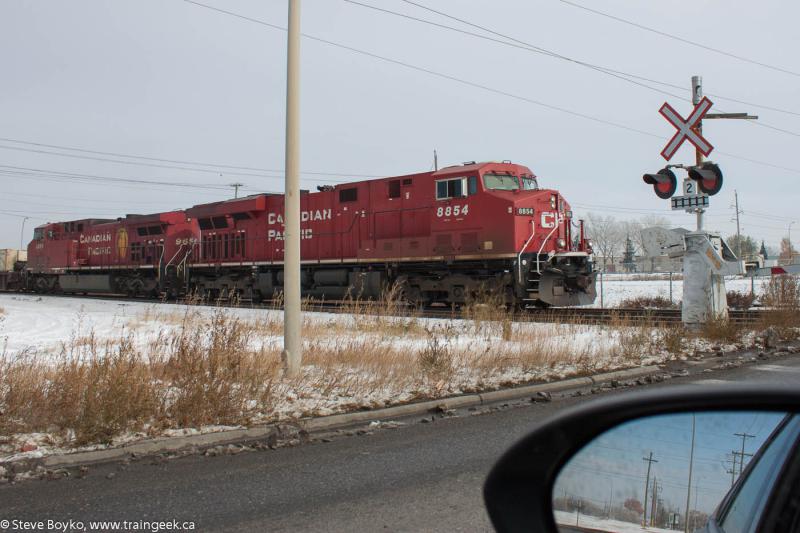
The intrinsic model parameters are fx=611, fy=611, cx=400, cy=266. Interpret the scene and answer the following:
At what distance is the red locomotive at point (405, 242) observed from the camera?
16.7 m

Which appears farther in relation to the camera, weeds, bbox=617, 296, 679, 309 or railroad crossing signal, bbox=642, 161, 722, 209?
weeds, bbox=617, 296, 679, 309

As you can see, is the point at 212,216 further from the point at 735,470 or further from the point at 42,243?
the point at 735,470

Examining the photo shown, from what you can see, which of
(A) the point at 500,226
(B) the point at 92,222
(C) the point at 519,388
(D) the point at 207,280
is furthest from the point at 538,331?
(B) the point at 92,222

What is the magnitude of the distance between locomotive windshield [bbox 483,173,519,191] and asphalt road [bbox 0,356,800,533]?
12298mm

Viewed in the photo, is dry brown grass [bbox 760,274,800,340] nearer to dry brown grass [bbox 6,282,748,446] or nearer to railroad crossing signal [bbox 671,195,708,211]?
railroad crossing signal [bbox 671,195,708,211]

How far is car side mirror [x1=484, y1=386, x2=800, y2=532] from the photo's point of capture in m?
1.36

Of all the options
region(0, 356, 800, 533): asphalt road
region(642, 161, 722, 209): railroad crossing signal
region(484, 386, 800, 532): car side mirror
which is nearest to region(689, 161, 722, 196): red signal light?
region(642, 161, 722, 209): railroad crossing signal

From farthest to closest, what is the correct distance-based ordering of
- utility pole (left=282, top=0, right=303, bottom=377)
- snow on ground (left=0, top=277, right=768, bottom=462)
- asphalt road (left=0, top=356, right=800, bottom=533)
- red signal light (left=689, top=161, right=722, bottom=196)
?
red signal light (left=689, top=161, right=722, bottom=196) → utility pole (left=282, top=0, right=303, bottom=377) → snow on ground (left=0, top=277, right=768, bottom=462) → asphalt road (left=0, top=356, right=800, bottom=533)

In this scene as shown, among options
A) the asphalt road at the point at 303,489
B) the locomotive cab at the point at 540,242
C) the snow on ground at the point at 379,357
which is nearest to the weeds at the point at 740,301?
the locomotive cab at the point at 540,242

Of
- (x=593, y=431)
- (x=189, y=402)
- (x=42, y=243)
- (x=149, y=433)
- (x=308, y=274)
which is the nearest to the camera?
(x=593, y=431)

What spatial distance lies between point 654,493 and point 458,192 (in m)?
16.5

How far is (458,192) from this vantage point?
17656mm

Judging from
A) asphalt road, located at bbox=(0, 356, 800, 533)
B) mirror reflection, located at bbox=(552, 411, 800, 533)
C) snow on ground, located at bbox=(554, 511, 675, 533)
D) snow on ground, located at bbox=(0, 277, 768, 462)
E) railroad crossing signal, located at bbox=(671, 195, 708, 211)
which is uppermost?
railroad crossing signal, located at bbox=(671, 195, 708, 211)

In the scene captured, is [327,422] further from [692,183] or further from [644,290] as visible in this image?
[644,290]
